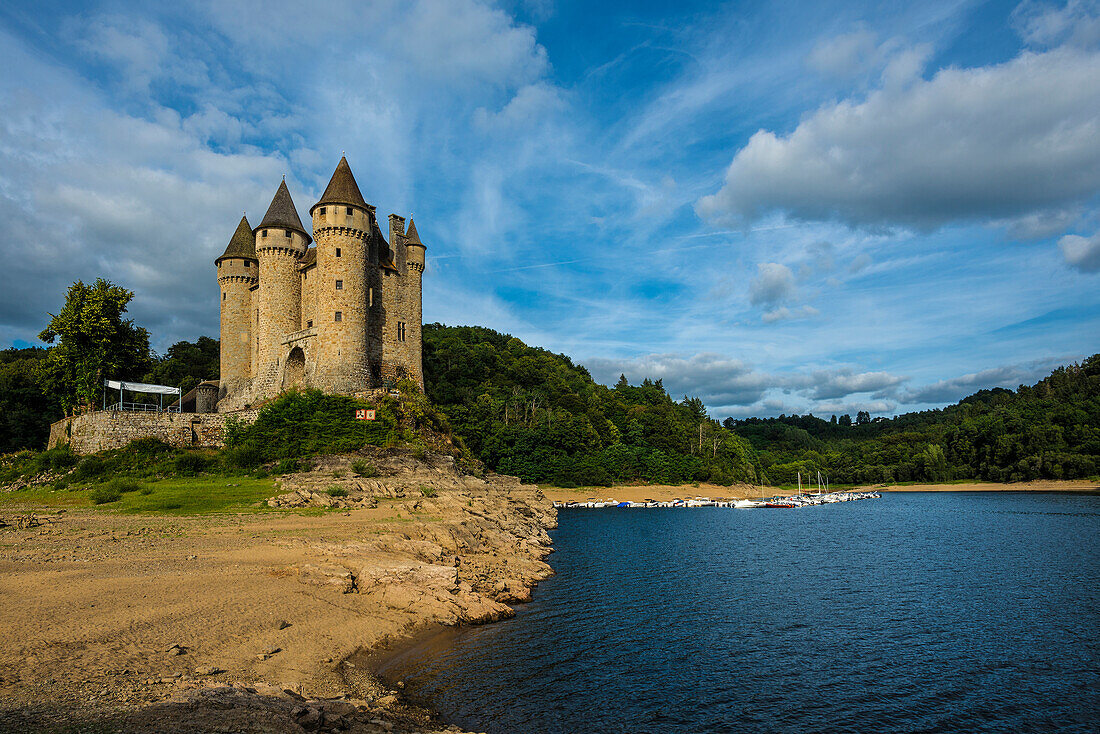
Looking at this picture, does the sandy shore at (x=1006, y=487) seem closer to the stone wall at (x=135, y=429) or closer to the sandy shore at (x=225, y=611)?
the sandy shore at (x=225, y=611)

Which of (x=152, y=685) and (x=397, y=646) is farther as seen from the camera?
(x=397, y=646)

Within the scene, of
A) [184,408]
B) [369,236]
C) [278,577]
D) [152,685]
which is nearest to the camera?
[152,685]

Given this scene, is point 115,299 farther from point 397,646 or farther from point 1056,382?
point 1056,382

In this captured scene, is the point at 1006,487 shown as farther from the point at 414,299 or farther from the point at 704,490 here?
the point at 414,299

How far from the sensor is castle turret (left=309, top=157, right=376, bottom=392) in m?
49.7

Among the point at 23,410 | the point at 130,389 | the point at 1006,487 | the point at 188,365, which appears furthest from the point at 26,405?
the point at 1006,487

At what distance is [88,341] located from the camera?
42.9 m

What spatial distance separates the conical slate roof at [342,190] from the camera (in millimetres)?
50375

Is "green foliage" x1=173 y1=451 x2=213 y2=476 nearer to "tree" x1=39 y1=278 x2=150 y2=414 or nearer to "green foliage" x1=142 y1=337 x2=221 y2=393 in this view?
"tree" x1=39 y1=278 x2=150 y2=414

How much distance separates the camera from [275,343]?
5266 centimetres

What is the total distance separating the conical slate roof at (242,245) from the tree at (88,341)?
11674mm

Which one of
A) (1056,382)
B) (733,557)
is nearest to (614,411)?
(733,557)

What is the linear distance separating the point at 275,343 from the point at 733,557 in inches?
1623

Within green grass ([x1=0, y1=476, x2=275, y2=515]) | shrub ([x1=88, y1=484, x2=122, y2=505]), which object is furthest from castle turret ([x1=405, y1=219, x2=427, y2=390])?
shrub ([x1=88, y1=484, x2=122, y2=505])
